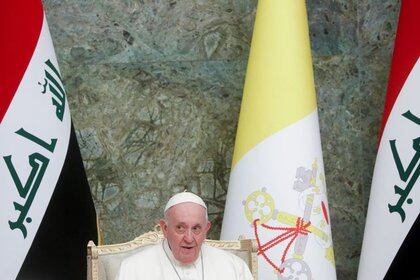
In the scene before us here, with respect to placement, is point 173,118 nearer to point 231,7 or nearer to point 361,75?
point 231,7

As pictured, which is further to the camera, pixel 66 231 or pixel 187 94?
pixel 187 94

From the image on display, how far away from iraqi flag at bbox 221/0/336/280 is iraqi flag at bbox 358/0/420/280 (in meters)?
0.26

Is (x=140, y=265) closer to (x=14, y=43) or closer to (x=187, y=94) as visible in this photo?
(x=14, y=43)

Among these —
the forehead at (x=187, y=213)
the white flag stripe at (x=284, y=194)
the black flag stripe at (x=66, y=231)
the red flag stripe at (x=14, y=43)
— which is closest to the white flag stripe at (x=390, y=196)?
the white flag stripe at (x=284, y=194)

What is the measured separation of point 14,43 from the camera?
4.52 meters

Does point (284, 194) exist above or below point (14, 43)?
below

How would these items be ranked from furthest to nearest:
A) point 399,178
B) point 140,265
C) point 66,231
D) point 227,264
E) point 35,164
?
point 399,178
point 66,231
point 35,164
point 227,264
point 140,265

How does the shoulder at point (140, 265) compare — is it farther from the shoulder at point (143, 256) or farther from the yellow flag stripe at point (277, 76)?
the yellow flag stripe at point (277, 76)

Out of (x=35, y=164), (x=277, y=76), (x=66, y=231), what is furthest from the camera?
(x=277, y=76)

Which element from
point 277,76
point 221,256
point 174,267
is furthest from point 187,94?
point 174,267

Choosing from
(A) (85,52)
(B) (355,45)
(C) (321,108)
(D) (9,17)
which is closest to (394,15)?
(B) (355,45)

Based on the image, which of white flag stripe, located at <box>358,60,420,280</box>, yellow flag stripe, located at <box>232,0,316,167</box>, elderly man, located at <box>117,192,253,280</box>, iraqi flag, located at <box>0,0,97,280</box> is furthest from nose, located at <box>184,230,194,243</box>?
white flag stripe, located at <box>358,60,420,280</box>

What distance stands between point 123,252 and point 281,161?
993 mm

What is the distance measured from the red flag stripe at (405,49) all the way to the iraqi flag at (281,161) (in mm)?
426
